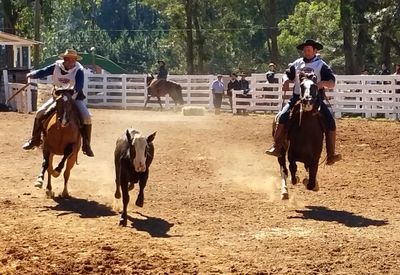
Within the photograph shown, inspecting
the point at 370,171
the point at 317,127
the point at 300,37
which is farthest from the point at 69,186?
the point at 300,37

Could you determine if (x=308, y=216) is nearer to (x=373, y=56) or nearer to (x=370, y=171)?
(x=370, y=171)

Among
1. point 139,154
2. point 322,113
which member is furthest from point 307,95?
point 139,154

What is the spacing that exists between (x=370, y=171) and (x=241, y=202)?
4421 mm

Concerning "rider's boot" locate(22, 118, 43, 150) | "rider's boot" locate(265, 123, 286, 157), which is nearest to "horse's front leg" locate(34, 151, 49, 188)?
"rider's boot" locate(22, 118, 43, 150)

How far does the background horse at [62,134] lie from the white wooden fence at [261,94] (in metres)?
11.0

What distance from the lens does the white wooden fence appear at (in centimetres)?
2800

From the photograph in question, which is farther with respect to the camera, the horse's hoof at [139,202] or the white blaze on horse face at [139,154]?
the horse's hoof at [139,202]

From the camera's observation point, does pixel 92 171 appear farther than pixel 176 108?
No

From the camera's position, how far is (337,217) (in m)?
11.2

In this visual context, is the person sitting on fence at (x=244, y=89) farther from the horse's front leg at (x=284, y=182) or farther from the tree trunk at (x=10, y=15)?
the tree trunk at (x=10, y=15)

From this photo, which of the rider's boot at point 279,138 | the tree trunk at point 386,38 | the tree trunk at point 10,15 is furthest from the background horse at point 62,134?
the tree trunk at point 10,15

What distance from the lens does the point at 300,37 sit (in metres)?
63.5

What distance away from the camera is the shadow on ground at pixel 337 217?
10.7 metres

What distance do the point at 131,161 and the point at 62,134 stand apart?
2483 millimetres
